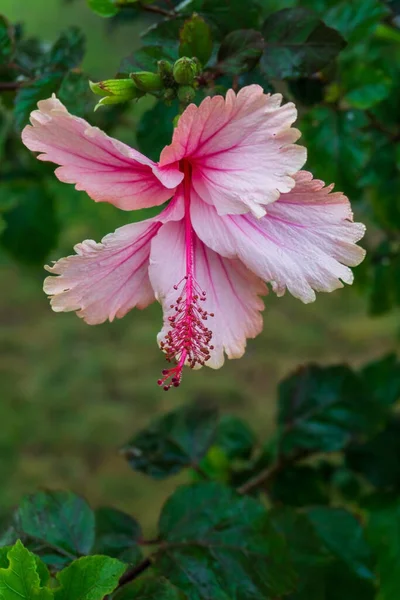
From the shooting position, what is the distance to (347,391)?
1.17 metres

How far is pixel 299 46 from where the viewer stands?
0.79 meters

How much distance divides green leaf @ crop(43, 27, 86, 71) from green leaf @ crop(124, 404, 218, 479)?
1.66 feet

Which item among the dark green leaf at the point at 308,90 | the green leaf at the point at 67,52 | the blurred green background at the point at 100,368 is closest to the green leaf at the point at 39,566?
the green leaf at the point at 67,52

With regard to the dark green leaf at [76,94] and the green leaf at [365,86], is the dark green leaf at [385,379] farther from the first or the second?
the dark green leaf at [76,94]

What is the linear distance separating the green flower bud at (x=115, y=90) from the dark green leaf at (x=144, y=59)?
0.07 meters

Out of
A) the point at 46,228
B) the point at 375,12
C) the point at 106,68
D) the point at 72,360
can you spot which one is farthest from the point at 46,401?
the point at 375,12

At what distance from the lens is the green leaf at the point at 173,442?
1.04m

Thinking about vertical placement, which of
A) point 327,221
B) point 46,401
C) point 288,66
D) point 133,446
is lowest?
point 46,401

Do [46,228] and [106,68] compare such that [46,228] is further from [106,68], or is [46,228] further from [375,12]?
[106,68]

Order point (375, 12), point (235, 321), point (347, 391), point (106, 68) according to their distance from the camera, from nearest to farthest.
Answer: point (235, 321) < point (375, 12) < point (347, 391) < point (106, 68)

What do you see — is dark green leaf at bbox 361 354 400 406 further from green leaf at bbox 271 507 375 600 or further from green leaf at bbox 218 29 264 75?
green leaf at bbox 218 29 264 75

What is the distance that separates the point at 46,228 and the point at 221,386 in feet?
3.40

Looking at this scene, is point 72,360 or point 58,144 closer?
point 58,144

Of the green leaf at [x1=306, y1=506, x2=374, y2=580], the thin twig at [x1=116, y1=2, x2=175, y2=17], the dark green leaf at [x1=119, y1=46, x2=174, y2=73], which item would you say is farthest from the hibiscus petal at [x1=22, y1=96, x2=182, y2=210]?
the green leaf at [x1=306, y1=506, x2=374, y2=580]
